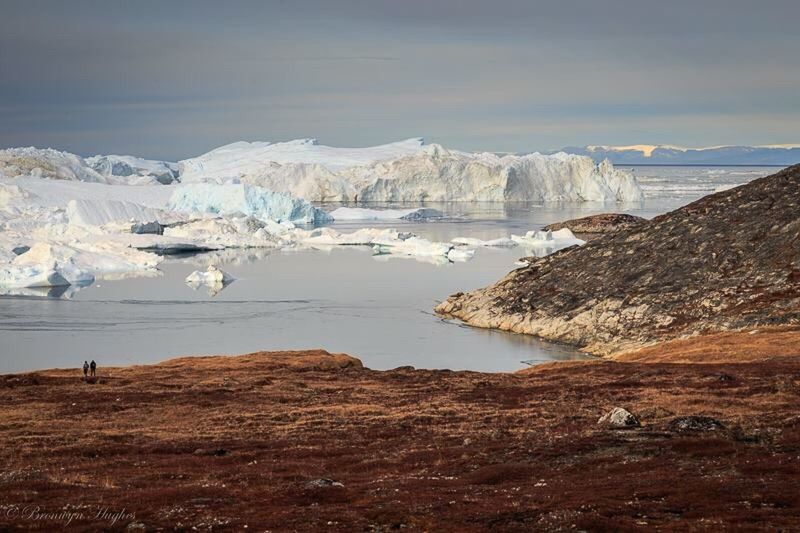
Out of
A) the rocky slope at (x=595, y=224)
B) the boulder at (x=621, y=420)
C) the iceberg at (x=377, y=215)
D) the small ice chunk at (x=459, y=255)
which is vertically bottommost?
the small ice chunk at (x=459, y=255)

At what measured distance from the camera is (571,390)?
24266mm

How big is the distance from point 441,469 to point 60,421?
411 inches

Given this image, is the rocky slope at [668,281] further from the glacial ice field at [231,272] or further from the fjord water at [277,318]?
the glacial ice field at [231,272]

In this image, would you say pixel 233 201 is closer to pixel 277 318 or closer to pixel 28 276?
pixel 28 276

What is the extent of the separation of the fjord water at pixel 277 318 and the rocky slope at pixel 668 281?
5.96 ft

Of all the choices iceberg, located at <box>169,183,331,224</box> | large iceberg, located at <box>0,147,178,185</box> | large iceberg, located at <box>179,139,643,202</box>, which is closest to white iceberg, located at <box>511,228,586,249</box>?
iceberg, located at <box>169,183,331,224</box>

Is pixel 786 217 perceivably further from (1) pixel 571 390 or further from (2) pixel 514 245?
(2) pixel 514 245

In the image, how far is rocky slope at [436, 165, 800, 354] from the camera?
38875mm

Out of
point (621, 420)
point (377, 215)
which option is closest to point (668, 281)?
point (621, 420)

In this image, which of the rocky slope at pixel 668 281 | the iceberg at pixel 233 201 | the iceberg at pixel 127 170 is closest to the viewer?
the rocky slope at pixel 668 281

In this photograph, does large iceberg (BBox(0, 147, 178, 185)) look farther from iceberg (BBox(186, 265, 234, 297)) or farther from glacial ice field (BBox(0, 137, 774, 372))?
iceberg (BBox(186, 265, 234, 297))

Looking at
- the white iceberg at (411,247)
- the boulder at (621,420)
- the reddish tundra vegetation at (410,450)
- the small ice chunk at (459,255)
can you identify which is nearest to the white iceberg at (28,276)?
the white iceberg at (411,247)

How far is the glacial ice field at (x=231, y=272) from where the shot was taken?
135 feet

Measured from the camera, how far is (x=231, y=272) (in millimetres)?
66375
